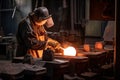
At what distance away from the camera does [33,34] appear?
9.20 meters

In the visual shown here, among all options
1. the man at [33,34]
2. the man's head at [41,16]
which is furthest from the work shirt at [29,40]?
the man's head at [41,16]

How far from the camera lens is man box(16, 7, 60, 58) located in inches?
353

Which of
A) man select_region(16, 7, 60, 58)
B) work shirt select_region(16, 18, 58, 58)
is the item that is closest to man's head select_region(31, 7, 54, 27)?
man select_region(16, 7, 60, 58)

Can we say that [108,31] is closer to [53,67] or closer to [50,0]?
[50,0]

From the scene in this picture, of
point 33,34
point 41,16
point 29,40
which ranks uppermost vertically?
point 41,16

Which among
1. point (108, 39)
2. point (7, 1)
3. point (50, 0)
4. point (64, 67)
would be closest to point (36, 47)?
point (64, 67)

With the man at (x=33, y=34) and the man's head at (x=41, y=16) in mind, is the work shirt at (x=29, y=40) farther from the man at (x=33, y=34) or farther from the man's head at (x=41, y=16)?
the man's head at (x=41, y=16)

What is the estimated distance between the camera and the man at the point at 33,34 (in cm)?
898

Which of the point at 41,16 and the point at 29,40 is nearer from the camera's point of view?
the point at 29,40

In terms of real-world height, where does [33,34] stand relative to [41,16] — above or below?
below

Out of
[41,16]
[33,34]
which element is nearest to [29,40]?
[33,34]

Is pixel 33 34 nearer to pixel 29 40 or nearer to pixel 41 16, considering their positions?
pixel 29 40

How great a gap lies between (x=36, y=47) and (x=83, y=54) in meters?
1.44

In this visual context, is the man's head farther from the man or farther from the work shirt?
the work shirt
